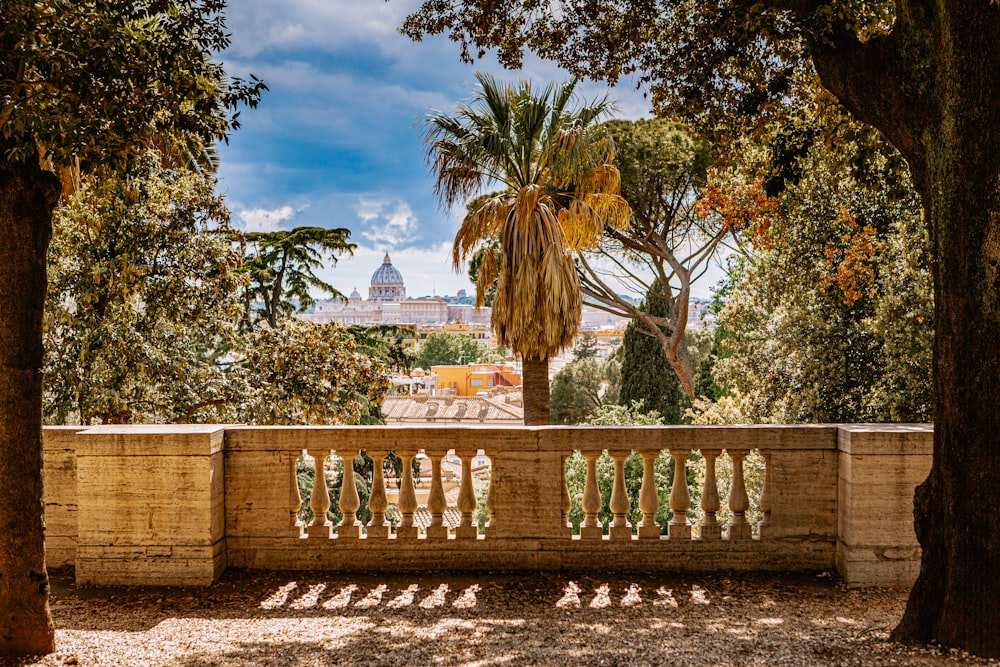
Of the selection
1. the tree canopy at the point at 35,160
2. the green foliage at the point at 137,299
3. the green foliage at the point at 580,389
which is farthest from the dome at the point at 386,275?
the tree canopy at the point at 35,160

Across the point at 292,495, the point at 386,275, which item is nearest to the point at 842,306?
the point at 292,495

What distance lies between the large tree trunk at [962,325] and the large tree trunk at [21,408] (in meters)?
4.33

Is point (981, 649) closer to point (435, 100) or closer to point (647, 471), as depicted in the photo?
point (647, 471)

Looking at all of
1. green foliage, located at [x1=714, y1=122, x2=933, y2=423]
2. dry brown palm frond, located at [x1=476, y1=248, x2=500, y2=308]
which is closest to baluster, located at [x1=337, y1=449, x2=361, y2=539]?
green foliage, located at [x1=714, y1=122, x2=933, y2=423]

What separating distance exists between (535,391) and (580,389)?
73.2 feet

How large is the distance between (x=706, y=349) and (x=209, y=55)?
106 ft

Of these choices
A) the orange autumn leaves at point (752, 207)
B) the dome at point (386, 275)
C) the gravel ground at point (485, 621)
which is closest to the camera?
the gravel ground at point (485, 621)

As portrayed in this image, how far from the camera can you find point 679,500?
16.3ft

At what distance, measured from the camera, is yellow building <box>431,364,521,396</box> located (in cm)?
5550

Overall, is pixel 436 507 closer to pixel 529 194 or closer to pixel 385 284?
pixel 529 194

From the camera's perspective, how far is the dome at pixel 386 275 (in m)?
190

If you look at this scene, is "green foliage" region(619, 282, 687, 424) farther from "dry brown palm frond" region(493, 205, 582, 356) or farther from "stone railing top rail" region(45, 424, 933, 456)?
"stone railing top rail" region(45, 424, 933, 456)

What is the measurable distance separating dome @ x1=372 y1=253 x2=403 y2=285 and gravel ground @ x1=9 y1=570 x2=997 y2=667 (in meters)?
187

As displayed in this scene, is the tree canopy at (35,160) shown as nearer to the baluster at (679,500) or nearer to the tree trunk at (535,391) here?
the baluster at (679,500)
